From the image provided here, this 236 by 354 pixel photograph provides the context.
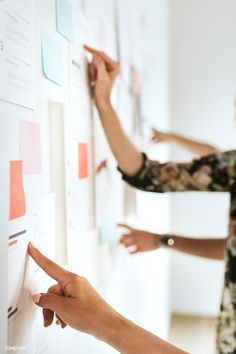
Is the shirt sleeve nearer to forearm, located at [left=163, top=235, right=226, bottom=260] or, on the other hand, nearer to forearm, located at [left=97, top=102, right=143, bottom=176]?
forearm, located at [left=97, top=102, right=143, bottom=176]

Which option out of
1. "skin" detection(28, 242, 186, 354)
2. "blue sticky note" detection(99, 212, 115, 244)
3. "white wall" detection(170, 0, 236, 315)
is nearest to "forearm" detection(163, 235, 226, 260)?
"blue sticky note" detection(99, 212, 115, 244)

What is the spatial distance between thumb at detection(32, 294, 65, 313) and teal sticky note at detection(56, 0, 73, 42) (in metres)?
0.47

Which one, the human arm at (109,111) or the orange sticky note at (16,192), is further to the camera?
the human arm at (109,111)

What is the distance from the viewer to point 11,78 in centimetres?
55

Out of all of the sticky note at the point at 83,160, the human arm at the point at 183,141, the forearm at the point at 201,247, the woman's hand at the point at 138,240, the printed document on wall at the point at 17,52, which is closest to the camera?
the printed document on wall at the point at 17,52

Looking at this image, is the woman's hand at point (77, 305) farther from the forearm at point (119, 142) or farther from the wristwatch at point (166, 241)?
the wristwatch at point (166, 241)

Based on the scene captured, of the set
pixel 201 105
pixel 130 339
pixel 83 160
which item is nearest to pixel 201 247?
pixel 83 160

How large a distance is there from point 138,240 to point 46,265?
0.66 metres

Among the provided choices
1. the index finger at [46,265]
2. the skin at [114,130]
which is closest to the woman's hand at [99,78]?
the skin at [114,130]

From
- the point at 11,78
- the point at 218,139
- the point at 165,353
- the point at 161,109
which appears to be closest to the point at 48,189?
the point at 11,78

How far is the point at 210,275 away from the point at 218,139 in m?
0.97

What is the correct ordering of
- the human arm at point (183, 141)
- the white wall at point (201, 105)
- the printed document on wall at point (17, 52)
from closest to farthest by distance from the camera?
1. the printed document on wall at point (17, 52)
2. the human arm at point (183, 141)
3. the white wall at point (201, 105)

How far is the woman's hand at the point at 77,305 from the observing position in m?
0.59

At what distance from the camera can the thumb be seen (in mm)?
608
